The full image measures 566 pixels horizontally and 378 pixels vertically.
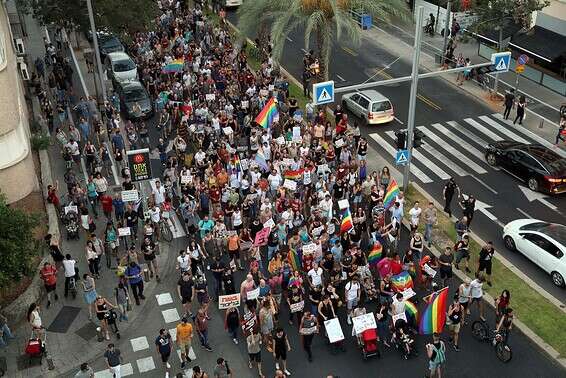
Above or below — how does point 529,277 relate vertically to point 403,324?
below

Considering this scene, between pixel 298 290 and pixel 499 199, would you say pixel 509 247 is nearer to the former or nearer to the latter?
pixel 499 199

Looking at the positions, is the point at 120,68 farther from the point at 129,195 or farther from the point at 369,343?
A: the point at 369,343

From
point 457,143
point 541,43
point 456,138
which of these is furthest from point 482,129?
point 541,43

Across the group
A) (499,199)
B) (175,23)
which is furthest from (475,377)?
(175,23)

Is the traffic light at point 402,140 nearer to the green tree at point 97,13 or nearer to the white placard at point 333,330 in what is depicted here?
the white placard at point 333,330

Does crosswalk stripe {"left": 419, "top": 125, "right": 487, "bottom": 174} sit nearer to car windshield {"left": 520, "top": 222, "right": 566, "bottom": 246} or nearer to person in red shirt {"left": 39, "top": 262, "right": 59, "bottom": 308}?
car windshield {"left": 520, "top": 222, "right": 566, "bottom": 246}

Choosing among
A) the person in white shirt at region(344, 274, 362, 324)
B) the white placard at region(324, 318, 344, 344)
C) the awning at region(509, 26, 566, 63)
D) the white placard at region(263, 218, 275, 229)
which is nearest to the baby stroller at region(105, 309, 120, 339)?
the white placard at region(263, 218, 275, 229)

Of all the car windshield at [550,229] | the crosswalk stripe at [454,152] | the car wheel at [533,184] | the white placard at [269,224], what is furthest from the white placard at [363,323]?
the crosswalk stripe at [454,152]
